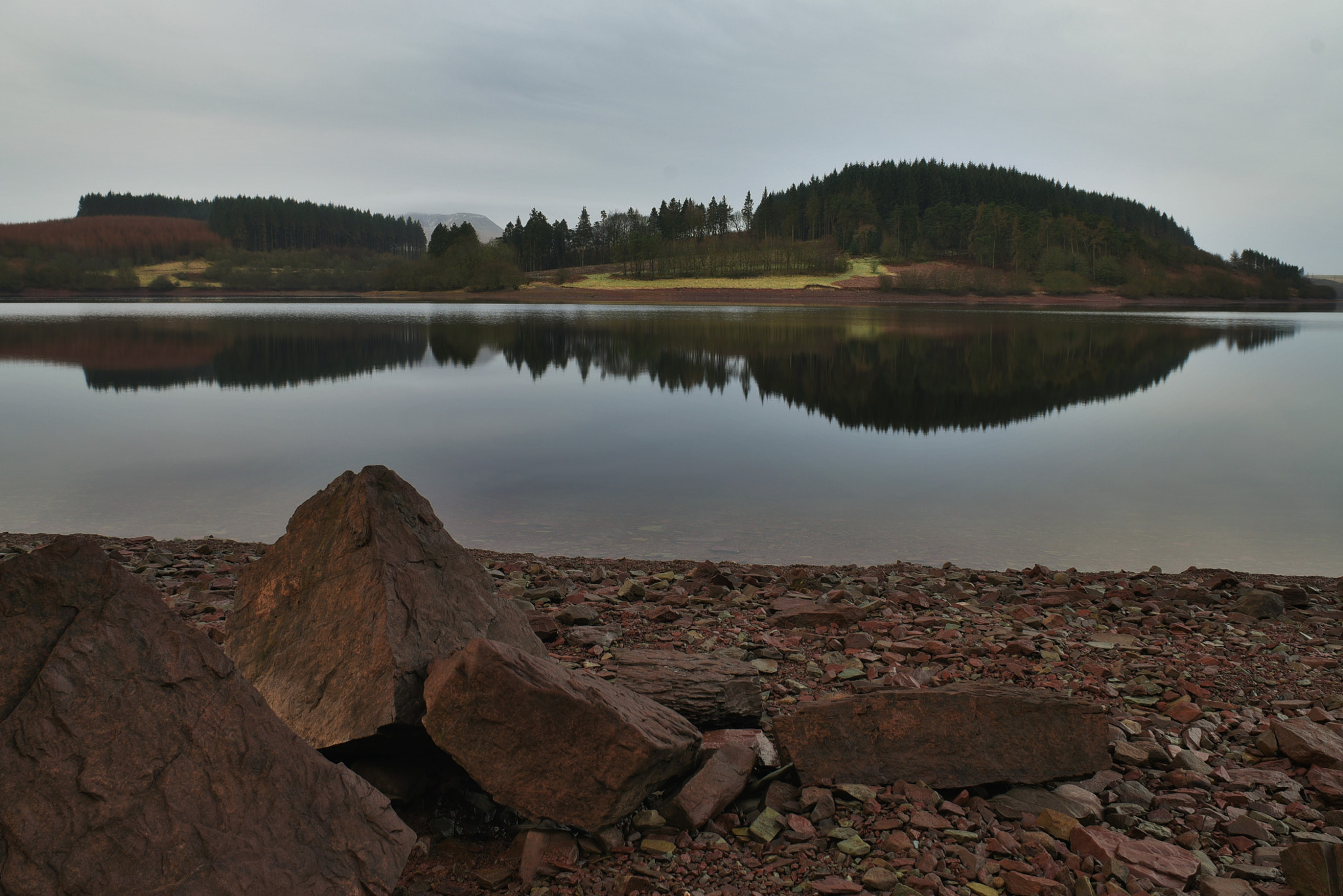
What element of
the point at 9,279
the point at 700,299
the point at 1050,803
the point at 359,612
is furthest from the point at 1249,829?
the point at 9,279

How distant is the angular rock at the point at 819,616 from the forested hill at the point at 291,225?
191802 millimetres

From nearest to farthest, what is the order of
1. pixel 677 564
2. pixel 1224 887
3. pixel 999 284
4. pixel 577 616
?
1. pixel 1224 887
2. pixel 577 616
3. pixel 677 564
4. pixel 999 284

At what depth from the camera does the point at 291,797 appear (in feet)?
10.5

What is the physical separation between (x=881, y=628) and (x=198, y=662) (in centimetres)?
474

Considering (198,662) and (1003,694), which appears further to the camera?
(1003,694)

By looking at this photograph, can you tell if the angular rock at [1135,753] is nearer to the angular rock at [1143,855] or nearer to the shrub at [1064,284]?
the angular rock at [1143,855]

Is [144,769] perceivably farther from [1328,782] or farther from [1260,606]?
[1260,606]

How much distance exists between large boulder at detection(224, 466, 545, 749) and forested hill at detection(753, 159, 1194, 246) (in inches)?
6066

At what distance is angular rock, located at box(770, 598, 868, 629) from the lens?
6.50 m

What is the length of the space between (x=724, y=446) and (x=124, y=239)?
191 m

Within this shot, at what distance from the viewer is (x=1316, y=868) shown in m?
3.20

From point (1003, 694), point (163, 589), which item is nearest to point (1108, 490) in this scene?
point (1003, 694)

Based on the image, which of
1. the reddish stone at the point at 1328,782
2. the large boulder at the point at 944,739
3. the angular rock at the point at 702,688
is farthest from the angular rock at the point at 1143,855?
the angular rock at the point at 702,688

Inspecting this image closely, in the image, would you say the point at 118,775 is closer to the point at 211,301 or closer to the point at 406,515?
the point at 406,515
